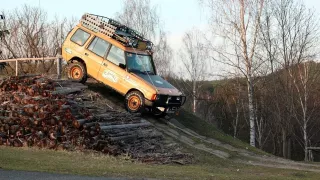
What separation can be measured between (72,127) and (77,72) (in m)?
4.58

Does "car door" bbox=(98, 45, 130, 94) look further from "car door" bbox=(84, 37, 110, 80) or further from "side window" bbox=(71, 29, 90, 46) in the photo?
"side window" bbox=(71, 29, 90, 46)

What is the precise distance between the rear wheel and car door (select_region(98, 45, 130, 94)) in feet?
3.32

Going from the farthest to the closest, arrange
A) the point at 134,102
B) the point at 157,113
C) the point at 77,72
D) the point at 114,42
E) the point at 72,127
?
the point at 77,72 < the point at 157,113 < the point at 114,42 < the point at 134,102 < the point at 72,127

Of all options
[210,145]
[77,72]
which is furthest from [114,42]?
[210,145]

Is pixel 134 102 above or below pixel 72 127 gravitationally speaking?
above

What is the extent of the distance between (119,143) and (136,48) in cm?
503

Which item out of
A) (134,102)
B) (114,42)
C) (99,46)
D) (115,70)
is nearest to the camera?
(134,102)

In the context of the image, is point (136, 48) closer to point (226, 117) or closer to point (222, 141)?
point (222, 141)

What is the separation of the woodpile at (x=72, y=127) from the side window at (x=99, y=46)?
207cm

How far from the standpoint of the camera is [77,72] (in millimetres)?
17828

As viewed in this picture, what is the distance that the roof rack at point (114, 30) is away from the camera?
56.3 feet

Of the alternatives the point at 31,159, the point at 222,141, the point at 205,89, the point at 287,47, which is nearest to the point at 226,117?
the point at 205,89

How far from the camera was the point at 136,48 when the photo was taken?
17.4 meters

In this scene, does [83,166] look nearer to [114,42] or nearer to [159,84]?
[159,84]
